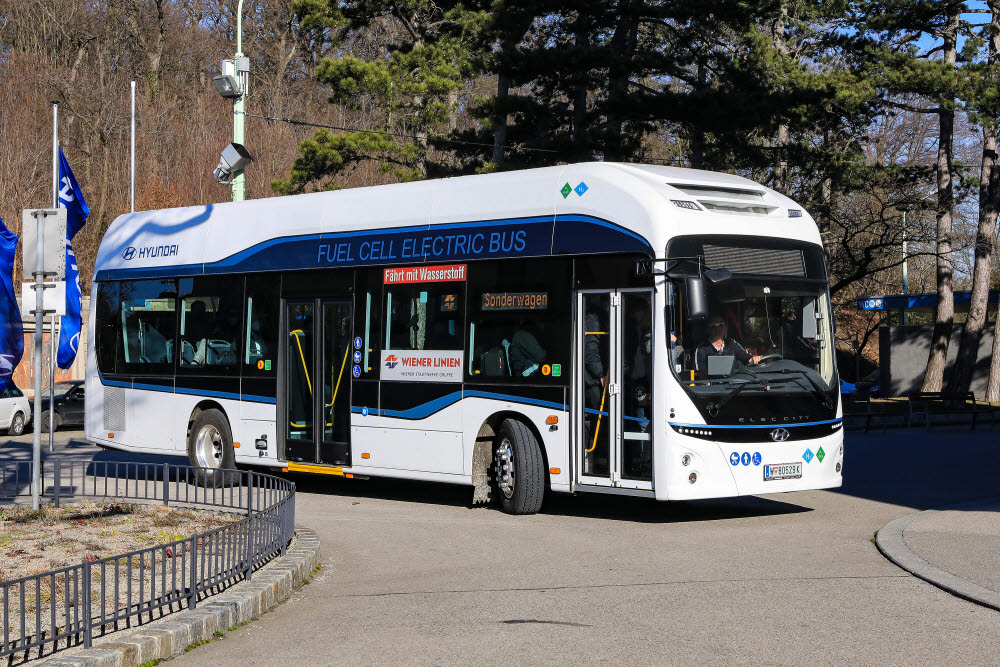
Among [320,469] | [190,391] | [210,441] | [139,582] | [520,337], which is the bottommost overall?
[139,582]

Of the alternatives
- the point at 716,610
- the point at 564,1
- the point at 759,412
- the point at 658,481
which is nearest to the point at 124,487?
the point at 658,481

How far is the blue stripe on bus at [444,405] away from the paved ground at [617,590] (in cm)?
110

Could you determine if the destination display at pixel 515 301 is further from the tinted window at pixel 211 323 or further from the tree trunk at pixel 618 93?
the tree trunk at pixel 618 93

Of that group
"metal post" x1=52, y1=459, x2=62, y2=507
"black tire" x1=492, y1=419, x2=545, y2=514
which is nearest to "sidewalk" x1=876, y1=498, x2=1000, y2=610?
"black tire" x1=492, y1=419, x2=545, y2=514

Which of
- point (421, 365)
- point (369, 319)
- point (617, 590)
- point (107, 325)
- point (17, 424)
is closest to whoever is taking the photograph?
point (617, 590)

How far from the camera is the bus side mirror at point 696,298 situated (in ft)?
38.9

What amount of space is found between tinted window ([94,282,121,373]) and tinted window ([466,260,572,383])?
7.03m

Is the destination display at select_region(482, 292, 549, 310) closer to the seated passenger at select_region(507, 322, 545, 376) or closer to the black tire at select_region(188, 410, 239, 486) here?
the seated passenger at select_region(507, 322, 545, 376)

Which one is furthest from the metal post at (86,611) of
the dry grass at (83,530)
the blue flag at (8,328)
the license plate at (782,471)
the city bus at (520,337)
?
the blue flag at (8,328)

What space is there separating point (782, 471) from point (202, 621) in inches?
270

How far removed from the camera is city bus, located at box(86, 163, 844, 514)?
1249 cm

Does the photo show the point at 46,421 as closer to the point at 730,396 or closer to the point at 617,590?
the point at 730,396

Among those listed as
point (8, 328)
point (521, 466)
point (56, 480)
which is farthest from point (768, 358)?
point (8, 328)

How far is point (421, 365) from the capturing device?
575 inches
